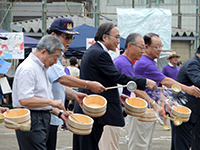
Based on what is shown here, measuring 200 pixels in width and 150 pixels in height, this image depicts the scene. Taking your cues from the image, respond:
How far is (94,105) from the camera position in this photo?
4012 millimetres

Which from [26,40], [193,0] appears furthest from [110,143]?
[193,0]

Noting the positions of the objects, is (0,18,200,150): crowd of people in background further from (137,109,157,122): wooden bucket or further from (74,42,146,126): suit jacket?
(137,109,157,122): wooden bucket

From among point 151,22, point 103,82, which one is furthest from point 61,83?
point 151,22

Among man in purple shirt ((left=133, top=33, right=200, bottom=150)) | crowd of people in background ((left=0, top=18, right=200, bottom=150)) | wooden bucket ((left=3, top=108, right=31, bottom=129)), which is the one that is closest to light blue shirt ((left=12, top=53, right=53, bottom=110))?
crowd of people in background ((left=0, top=18, right=200, bottom=150))

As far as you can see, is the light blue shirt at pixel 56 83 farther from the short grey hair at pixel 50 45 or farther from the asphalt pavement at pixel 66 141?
the asphalt pavement at pixel 66 141

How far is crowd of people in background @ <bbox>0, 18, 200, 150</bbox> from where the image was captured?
3.56 m

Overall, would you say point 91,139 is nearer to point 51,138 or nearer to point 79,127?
point 51,138

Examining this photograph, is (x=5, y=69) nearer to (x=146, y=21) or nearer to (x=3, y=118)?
(x=146, y=21)

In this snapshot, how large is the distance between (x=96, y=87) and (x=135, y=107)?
1.80 feet

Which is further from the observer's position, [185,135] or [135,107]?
[185,135]

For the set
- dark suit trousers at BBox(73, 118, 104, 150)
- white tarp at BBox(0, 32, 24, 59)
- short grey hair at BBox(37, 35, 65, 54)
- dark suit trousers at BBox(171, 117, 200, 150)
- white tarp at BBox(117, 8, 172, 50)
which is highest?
white tarp at BBox(117, 8, 172, 50)

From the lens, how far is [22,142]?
3576mm

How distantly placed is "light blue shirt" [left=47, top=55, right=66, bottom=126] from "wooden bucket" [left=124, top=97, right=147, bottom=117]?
2.59 ft

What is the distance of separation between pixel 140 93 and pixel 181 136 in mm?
1280
